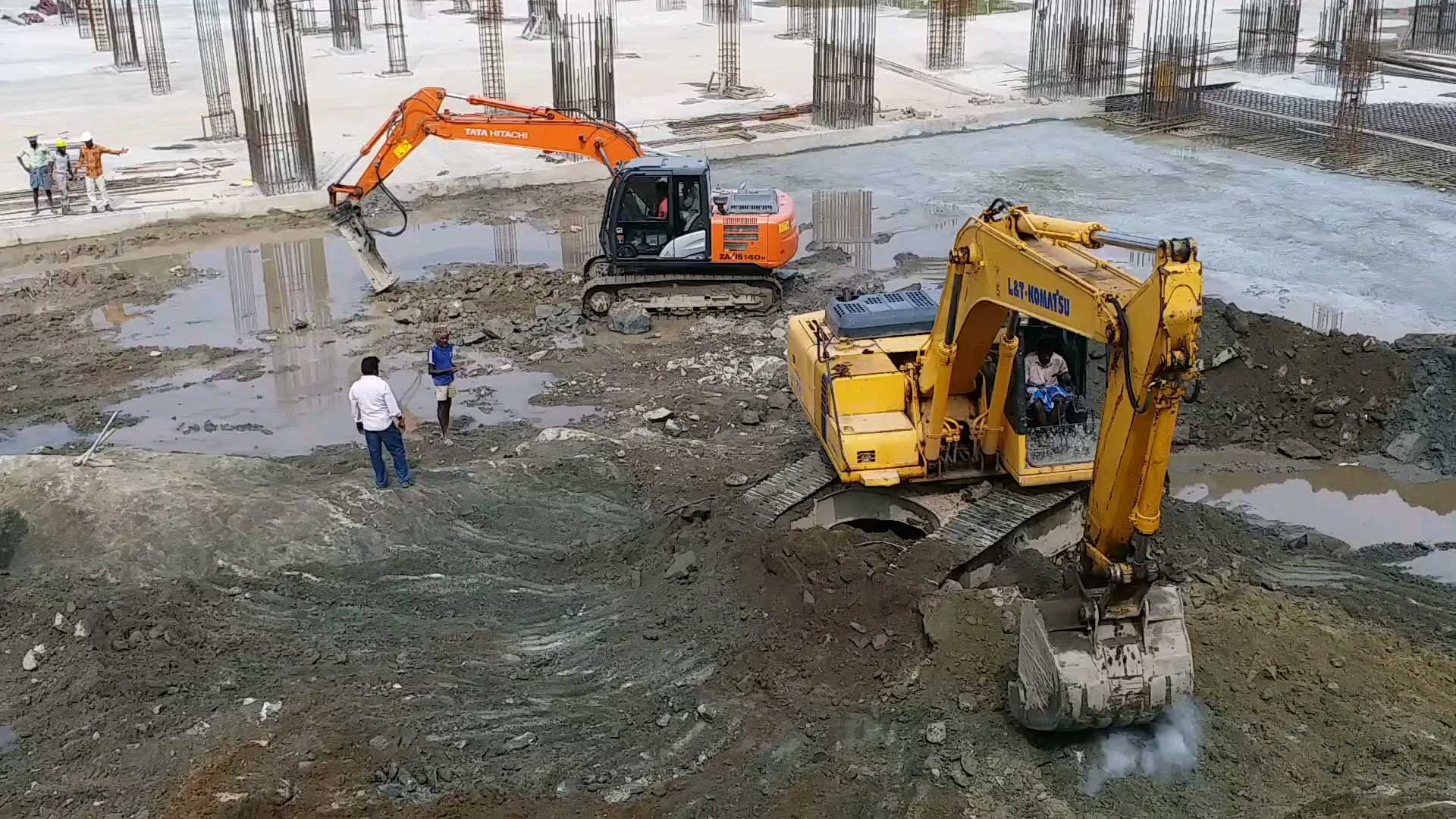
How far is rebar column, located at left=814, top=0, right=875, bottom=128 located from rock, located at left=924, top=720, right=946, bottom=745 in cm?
2207

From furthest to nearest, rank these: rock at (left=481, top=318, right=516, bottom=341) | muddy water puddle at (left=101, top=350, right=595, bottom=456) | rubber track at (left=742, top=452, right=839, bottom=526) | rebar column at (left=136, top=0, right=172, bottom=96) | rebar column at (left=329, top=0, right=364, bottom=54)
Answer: rebar column at (left=329, top=0, right=364, bottom=54) → rebar column at (left=136, top=0, right=172, bottom=96) → rock at (left=481, top=318, right=516, bottom=341) → muddy water puddle at (left=101, top=350, right=595, bottom=456) → rubber track at (left=742, top=452, right=839, bottom=526)

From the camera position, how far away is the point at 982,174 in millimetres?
24891

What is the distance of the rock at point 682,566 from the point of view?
34.1ft

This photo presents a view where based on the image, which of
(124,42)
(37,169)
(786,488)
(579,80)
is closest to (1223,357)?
(786,488)

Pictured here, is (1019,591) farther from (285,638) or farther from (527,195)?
(527,195)

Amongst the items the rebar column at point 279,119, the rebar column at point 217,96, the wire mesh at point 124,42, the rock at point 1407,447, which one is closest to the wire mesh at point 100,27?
the wire mesh at point 124,42

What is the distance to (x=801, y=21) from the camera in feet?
148

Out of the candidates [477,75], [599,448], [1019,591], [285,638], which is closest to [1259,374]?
[1019,591]

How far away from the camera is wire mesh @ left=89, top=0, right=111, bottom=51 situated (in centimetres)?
4172

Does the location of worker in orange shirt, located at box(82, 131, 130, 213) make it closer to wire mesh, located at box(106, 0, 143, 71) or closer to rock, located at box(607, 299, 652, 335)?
rock, located at box(607, 299, 652, 335)

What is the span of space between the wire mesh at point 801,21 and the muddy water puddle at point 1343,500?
105 feet

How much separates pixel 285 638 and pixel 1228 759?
662 centimetres

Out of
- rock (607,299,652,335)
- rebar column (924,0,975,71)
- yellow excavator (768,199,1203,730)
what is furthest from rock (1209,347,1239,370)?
rebar column (924,0,975,71)

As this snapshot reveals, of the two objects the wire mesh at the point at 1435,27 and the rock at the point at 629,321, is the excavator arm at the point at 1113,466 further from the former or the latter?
the wire mesh at the point at 1435,27
